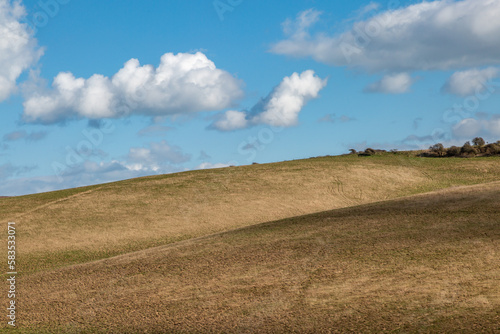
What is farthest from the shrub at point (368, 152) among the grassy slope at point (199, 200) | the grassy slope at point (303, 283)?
the grassy slope at point (303, 283)

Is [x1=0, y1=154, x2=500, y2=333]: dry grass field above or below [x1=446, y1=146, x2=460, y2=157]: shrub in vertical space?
below

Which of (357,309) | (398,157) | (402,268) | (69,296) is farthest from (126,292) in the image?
(398,157)

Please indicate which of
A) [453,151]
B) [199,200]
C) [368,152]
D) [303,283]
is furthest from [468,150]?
[303,283]

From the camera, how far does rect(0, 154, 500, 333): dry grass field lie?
53.0 feet

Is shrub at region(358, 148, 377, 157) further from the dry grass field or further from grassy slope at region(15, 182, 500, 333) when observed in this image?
grassy slope at region(15, 182, 500, 333)

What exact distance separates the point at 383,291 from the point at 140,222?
81.9 feet

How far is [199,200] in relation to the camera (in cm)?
4366

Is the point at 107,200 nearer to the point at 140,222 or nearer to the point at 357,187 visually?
the point at 140,222

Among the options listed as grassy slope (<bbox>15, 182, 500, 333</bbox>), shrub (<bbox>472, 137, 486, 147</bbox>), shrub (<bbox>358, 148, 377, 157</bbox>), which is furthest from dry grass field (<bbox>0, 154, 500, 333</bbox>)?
shrub (<bbox>472, 137, 486, 147</bbox>)

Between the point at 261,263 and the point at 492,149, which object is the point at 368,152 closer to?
the point at 492,149

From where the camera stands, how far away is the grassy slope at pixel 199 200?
113ft

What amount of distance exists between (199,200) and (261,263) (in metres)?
21.9

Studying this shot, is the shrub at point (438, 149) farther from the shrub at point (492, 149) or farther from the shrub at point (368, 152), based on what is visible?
the shrub at point (368, 152)

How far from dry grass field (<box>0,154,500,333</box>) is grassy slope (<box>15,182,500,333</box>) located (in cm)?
7
